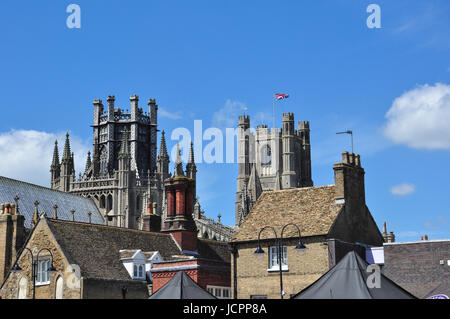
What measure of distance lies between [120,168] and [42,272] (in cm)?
7236

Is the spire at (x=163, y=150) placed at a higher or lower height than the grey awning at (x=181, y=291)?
higher

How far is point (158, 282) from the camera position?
42750 millimetres

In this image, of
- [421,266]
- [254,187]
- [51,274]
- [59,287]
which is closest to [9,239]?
[51,274]

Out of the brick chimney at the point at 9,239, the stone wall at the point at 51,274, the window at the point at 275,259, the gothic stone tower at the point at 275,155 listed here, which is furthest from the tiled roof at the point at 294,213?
the gothic stone tower at the point at 275,155

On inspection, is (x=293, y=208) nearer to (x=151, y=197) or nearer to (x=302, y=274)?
(x=302, y=274)

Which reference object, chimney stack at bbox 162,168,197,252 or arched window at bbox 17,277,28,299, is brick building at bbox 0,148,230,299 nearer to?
arched window at bbox 17,277,28,299

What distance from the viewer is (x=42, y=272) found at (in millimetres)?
41688

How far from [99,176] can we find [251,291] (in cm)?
7917

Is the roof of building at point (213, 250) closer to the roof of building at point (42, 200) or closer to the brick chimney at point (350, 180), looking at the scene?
the brick chimney at point (350, 180)

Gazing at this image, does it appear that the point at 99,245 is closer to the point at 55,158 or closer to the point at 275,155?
the point at 55,158

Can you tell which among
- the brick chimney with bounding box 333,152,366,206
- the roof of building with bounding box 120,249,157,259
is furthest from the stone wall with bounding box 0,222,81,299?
the brick chimney with bounding box 333,152,366,206

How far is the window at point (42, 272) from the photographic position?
41.4 m

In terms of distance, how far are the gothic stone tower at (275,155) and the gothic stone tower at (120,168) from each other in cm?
5245

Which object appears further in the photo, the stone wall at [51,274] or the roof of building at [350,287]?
the stone wall at [51,274]
